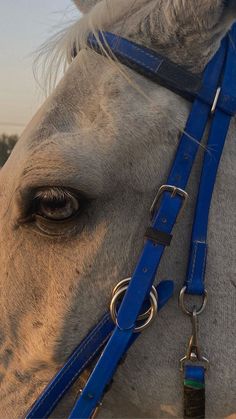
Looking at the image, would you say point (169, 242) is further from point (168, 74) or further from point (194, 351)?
point (168, 74)

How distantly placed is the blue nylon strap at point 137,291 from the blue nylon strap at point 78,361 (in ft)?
0.17

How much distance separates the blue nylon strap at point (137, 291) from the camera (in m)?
1.61

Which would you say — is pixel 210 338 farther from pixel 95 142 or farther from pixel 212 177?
pixel 95 142

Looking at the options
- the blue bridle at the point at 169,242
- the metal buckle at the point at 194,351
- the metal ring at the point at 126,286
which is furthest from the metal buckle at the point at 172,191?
the metal buckle at the point at 194,351

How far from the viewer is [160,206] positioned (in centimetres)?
164

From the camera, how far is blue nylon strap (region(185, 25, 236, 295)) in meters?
1.66

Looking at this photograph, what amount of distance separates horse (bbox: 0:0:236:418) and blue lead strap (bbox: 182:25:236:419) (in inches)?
1.6

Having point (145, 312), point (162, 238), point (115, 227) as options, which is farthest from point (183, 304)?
point (115, 227)

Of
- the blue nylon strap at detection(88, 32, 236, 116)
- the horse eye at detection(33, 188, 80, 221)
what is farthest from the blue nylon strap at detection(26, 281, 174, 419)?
the blue nylon strap at detection(88, 32, 236, 116)

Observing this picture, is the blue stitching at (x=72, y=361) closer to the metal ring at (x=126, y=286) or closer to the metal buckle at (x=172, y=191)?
the metal ring at (x=126, y=286)

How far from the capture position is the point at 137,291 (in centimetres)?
161

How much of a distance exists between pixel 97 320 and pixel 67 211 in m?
0.42

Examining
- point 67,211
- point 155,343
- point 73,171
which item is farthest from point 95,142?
point 155,343

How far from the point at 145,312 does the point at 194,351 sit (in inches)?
9.2
